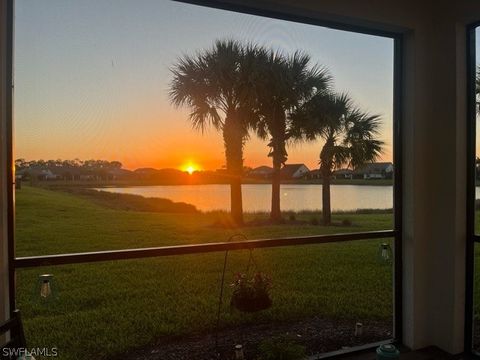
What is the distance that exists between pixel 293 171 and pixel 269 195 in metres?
0.23

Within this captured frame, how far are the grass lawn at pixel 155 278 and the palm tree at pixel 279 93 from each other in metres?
0.41

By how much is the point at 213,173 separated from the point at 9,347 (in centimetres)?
136

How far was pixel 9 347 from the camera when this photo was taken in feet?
5.17

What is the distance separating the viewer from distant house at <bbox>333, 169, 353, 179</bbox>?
278 centimetres

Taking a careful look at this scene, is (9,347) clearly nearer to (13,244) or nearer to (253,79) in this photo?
(13,244)

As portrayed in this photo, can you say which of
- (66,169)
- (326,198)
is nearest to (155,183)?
(66,169)

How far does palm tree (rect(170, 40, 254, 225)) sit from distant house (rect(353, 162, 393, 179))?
0.87 metres

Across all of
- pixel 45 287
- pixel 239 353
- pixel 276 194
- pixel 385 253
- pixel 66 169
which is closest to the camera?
pixel 45 287

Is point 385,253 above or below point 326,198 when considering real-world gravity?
below

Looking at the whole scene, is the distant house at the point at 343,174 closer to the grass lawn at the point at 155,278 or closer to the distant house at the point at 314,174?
the distant house at the point at 314,174

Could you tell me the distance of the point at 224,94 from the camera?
2.48 metres

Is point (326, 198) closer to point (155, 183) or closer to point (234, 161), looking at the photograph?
point (234, 161)

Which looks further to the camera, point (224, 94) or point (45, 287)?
point (224, 94)

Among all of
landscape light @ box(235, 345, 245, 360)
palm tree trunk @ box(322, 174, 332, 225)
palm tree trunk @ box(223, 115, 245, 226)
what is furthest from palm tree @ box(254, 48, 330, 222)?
landscape light @ box(235, 345, 245, 360)
